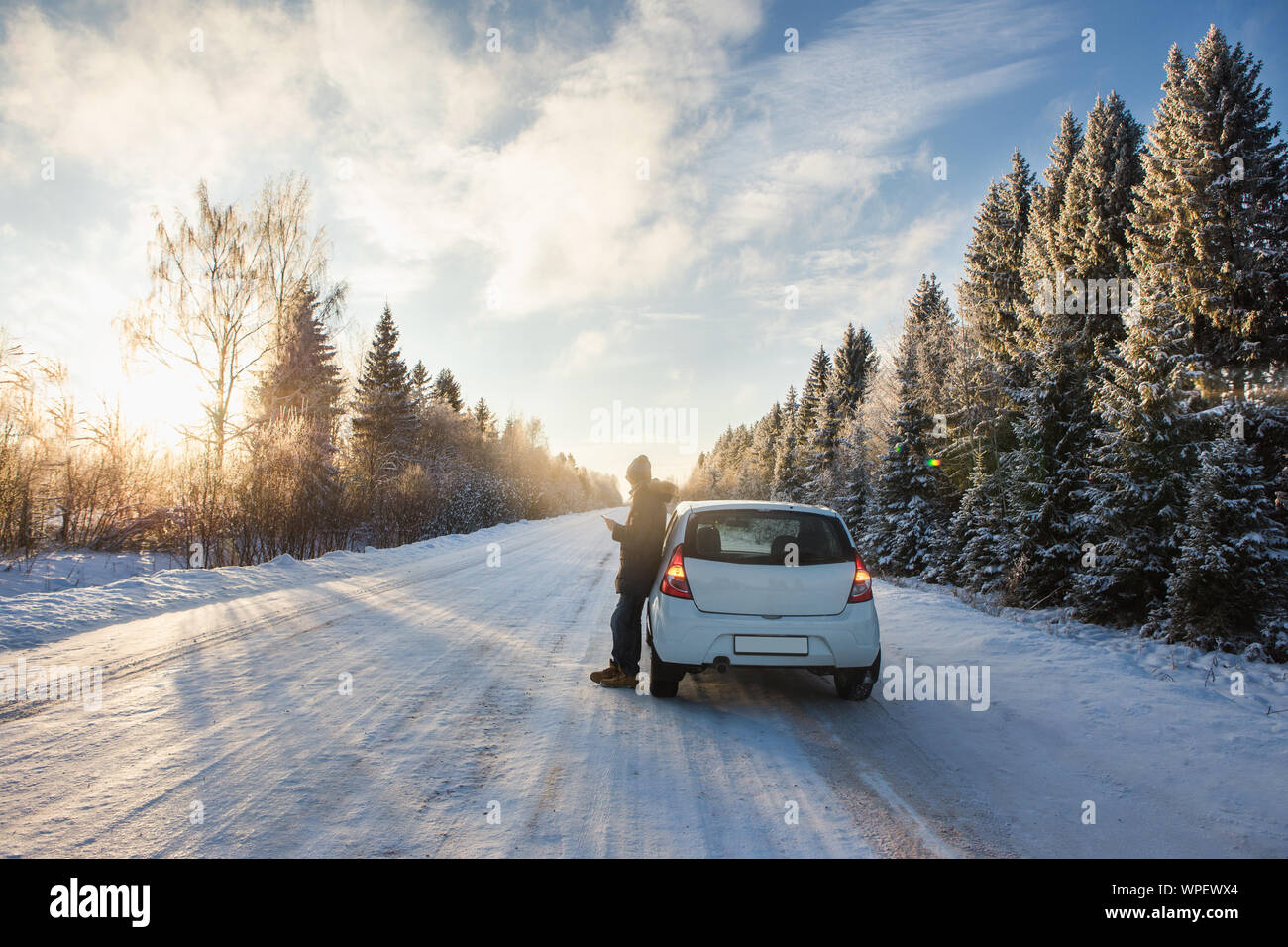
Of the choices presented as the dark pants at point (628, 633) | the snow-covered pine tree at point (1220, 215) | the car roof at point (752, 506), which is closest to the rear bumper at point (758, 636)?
the dark pants at point (628, 633)

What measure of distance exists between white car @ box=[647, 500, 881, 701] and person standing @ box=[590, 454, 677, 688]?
426 millimetres

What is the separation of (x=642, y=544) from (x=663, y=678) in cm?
122

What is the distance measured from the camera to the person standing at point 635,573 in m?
5.53

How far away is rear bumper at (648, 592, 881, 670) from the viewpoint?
4777mm

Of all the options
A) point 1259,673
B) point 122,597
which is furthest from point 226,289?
point 1259,673

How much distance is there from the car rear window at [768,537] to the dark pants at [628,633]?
88 cm

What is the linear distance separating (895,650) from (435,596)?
6.59 meters

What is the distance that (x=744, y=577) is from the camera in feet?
15.9

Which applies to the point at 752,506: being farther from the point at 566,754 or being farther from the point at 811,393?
the point at 811,393

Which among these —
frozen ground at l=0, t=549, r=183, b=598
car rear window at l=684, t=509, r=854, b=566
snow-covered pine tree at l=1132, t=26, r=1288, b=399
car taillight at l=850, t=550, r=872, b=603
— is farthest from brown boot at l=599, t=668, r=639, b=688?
snow-covered pine tree at l=1132, t=26, r=1288, b=399

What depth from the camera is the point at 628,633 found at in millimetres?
5574

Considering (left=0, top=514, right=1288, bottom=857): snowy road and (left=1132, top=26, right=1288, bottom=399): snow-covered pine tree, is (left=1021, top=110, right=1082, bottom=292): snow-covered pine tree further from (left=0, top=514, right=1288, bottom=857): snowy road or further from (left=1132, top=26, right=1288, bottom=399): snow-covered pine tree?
(left=0, top=514, right=1288, bottom=857): snowy road

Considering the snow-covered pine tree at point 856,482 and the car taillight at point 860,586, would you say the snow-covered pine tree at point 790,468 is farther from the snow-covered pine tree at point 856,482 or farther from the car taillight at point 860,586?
the car taillight at point 860,586

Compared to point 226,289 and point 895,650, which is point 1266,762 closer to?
point 895,650
